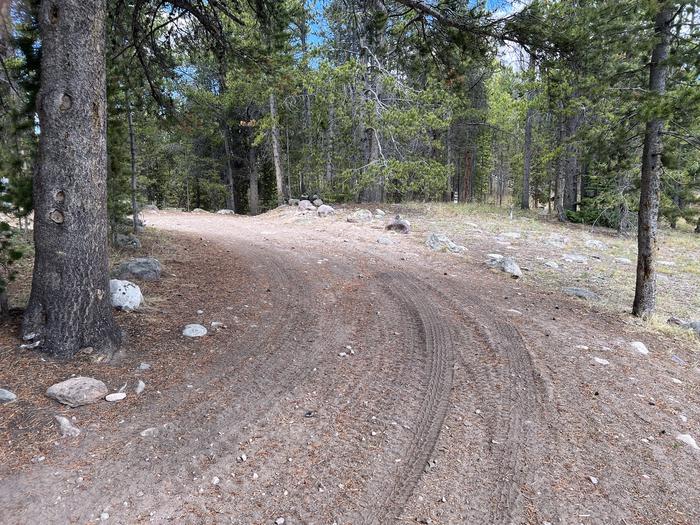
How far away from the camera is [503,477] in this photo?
2.68 meters

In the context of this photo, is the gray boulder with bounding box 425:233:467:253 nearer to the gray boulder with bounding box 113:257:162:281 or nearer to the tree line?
the tree line

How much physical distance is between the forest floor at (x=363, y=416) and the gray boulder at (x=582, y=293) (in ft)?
1.18

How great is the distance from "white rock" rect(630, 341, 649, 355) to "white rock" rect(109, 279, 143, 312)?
19.5 ft

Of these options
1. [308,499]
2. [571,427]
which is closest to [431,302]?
[571,427]

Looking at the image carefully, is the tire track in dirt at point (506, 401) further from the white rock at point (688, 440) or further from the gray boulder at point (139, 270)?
the gray boulder at point (139, 270)

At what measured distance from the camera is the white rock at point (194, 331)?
176 inches

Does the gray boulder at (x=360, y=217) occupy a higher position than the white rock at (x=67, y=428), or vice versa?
the gray boulder at (x=360, y=217)

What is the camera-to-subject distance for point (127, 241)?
785 cm

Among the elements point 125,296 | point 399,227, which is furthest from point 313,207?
point 125,296

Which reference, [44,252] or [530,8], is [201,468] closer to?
[44,252]

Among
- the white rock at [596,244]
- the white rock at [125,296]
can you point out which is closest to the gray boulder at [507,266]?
the white rock at [596,244]

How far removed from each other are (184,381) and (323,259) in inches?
196

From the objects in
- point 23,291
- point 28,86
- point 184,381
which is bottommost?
point 184,381

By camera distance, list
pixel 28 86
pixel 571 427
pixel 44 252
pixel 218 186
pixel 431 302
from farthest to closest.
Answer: pixel 218 186 < pixel 431 302 < pixel 28 86 < pixel 44 252 < pixel 571 427
